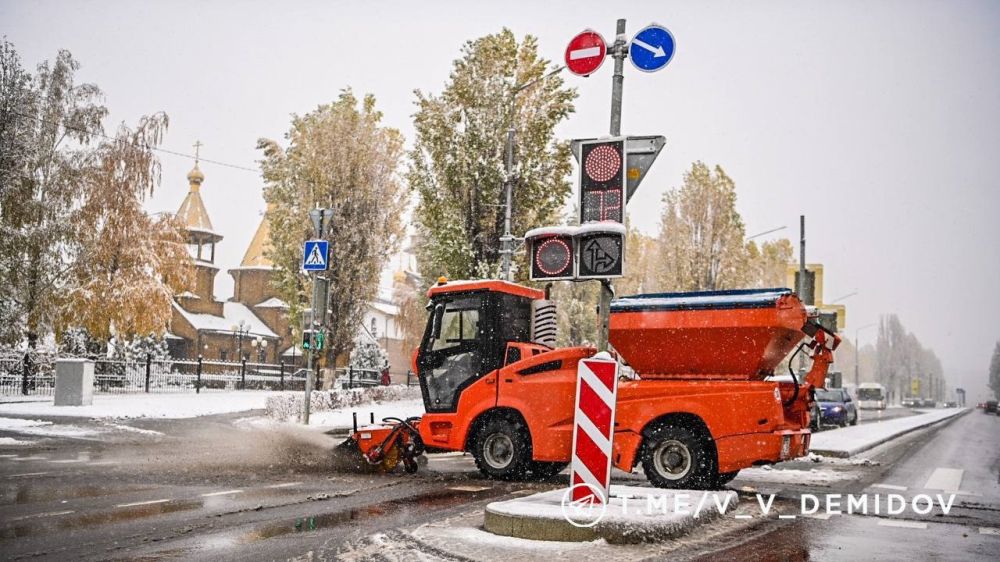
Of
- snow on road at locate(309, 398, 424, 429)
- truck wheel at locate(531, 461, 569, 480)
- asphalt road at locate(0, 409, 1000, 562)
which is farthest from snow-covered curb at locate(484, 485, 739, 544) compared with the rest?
snow on road at locate(309, 398, 424, 429)

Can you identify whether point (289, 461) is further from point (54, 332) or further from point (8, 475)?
point (54, 332)

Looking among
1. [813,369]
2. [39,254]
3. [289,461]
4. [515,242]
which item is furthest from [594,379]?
[39,254]

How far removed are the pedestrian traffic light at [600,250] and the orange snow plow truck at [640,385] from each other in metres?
3.48

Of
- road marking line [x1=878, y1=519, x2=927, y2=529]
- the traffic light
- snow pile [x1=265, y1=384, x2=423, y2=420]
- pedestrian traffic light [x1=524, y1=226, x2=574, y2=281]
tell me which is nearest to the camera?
pedestrian traffic light [x1=524, y1=226, x2=574, y2=281]

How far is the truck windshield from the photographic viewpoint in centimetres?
→ 1202

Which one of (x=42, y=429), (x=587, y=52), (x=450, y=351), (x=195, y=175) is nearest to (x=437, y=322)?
(x=450, y=351)

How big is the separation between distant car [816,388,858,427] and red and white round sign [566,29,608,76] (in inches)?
1142

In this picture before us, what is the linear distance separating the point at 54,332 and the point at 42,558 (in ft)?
96.1

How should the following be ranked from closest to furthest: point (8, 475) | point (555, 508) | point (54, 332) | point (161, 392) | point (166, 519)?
point (555, 508) → point (166, 519) → point (8, 475) → point (54, 332) → point (161, 392)

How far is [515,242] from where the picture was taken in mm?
24922

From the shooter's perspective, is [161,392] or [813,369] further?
[161,392]

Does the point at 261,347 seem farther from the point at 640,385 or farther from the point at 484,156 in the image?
the point at 640,385

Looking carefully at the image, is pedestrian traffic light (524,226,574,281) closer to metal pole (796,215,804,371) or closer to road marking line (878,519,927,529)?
road marking line (878,519,927,529)

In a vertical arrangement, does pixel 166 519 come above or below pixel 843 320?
below
